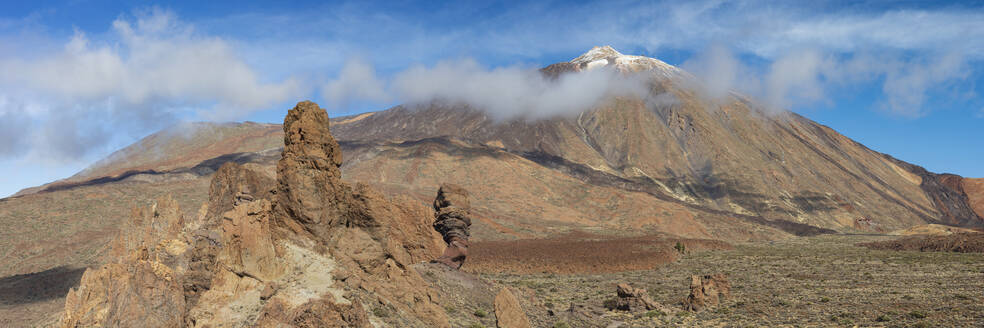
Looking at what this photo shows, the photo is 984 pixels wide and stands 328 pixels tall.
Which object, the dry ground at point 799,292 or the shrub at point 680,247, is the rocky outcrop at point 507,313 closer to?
the dry ground at point 799,292

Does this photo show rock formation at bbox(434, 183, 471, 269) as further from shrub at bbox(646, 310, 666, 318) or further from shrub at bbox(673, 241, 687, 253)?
shrub at bbox(673, 241, 687, 253)

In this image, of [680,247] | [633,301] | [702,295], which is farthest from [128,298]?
[680,247]

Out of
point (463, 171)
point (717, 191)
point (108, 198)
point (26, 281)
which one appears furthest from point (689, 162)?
point (26, 281)

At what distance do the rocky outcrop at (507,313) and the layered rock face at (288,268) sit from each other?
226 cm

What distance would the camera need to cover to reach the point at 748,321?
2469 centimetres

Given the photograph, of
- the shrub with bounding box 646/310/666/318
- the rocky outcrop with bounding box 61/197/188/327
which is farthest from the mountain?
the shrub with bounding box 646/310/666/318

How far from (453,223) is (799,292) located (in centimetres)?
1925

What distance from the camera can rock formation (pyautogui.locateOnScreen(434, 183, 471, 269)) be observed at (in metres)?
26.7

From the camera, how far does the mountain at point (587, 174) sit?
61591mm

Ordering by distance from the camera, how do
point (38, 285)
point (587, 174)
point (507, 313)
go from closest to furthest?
point (507, 313) → point (38, 285) → point (587, 174)

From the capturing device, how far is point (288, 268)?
15438 millimetres

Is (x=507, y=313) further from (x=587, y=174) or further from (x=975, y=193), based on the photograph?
(x=975, y=193)

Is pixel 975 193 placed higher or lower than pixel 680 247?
higher

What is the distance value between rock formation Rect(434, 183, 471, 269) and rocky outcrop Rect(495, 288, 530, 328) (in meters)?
6.75
